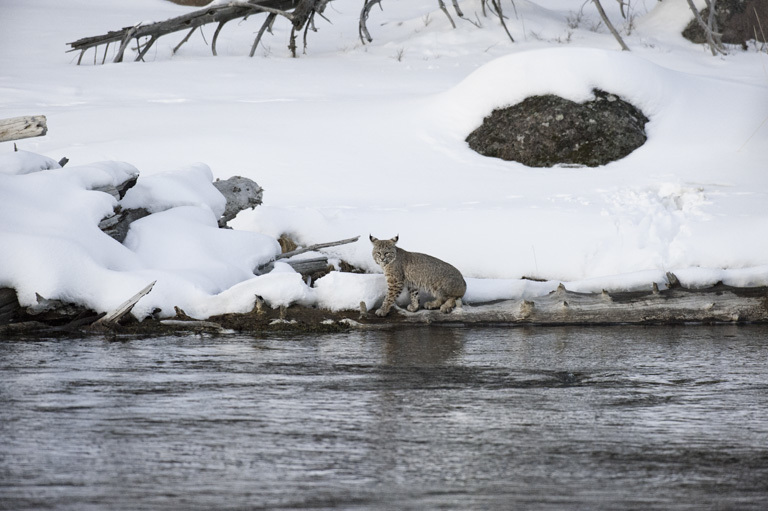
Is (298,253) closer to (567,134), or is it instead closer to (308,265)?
(308,265)

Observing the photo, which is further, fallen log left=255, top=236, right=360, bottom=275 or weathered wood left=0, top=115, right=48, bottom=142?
fallen log left=255, top=236, right=360, bottom=275

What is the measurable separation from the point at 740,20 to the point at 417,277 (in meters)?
16.1

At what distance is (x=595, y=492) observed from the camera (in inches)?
144

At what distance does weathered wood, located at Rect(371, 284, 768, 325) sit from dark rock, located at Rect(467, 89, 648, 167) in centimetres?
540

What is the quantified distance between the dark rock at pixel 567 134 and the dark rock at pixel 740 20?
8.98 m

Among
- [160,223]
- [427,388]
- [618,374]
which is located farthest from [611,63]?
[427,388]

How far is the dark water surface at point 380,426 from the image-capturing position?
3631mm

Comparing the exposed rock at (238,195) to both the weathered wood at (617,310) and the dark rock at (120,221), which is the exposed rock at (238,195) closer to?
the dark rock at (120,221)

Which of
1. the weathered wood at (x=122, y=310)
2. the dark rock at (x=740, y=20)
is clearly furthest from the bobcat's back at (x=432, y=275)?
the dark rock at (x=740, y=20)

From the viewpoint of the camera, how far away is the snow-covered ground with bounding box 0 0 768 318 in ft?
29.4

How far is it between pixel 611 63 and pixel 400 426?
11.5 metres

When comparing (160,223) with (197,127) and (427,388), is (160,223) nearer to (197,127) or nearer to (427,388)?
(427,388)

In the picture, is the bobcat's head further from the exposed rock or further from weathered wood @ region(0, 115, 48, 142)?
weathered wood @ region(0, 115, 48, 142)

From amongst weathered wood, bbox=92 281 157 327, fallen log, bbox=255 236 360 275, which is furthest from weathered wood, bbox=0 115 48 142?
fallen log, bbox=255 236 360 275
